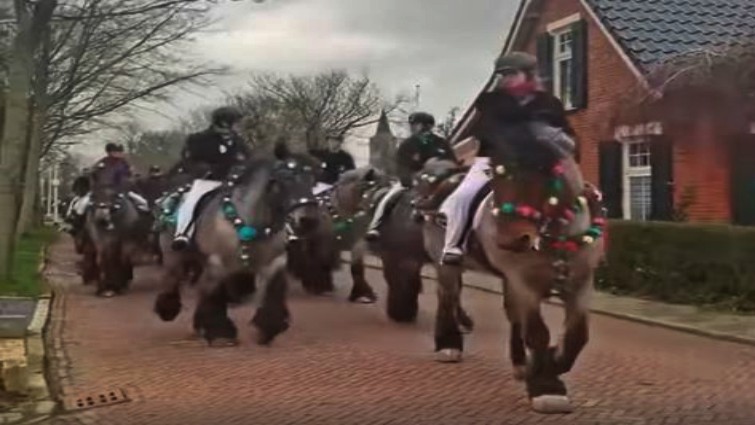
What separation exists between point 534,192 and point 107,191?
11.7 metres

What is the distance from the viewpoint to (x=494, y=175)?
7.57 m

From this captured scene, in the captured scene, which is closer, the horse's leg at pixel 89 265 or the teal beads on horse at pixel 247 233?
the teal beads on horse at pixel 247 233

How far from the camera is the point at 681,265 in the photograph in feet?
52.3

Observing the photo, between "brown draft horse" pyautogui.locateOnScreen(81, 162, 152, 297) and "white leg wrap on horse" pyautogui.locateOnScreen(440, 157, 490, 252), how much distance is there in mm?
9738

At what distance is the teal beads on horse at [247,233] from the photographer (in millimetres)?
10953

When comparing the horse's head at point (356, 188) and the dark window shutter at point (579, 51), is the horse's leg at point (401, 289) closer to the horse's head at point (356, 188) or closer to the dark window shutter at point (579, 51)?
the horse's head at point (356, 188)

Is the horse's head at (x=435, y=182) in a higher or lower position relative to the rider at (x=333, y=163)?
lower

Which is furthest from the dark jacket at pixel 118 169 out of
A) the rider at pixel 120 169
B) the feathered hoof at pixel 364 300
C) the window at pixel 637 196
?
the window at pixel 637 196

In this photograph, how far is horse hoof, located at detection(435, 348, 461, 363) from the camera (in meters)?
10.1

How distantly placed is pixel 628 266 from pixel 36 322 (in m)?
9.05

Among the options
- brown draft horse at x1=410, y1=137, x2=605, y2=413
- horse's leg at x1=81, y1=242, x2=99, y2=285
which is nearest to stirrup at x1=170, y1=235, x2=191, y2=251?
brown draft horse at x1=410, y1=137, x2=605, y2=413

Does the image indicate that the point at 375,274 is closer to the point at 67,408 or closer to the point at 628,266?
the point at 628,266

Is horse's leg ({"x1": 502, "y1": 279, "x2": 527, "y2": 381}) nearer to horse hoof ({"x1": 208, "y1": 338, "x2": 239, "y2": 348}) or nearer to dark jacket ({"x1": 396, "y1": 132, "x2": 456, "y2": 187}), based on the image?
horse hoof ({"x1": 208, "y1": 338, "x2": 239, "y2": 348})

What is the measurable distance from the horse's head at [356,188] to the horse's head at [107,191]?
150 inches
